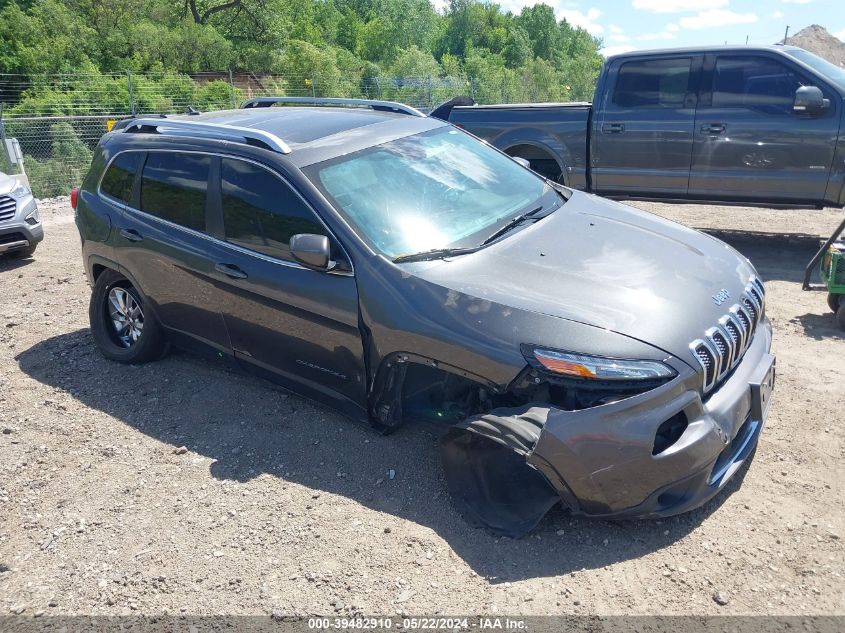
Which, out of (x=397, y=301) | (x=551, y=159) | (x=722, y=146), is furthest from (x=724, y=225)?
(x=397, y=301)

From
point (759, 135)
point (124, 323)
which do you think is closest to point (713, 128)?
point (759, 135)

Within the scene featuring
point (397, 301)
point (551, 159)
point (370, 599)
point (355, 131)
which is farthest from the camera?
point (551, 159)

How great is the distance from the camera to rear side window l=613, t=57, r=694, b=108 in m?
7.88

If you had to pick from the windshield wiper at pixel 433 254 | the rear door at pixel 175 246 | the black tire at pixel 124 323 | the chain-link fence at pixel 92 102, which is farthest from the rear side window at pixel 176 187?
the chain-link fence at pixel 92 102

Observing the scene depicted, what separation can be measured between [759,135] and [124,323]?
646cm

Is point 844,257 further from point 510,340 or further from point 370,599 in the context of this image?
point 370,599

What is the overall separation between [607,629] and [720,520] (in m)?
0.89

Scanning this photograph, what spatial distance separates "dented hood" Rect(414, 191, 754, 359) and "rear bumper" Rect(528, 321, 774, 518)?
0.86 feet

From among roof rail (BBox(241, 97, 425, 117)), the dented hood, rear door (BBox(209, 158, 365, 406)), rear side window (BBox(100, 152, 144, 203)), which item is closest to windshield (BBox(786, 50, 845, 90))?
→ the dented hood

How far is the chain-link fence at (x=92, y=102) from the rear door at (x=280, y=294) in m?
9.99

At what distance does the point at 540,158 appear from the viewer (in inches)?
341

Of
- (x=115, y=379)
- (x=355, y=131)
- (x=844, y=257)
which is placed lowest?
(x=115, y=379)

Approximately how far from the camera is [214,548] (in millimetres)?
3326

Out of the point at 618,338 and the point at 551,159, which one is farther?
the point at 551,159
